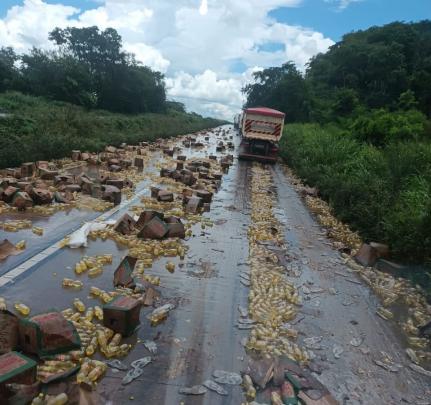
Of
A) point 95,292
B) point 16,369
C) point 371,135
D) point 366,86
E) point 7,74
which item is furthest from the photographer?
point 366,86

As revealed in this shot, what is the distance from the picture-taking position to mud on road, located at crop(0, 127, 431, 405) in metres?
3.74

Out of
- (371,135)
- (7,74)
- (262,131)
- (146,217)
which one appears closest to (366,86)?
(371,135)

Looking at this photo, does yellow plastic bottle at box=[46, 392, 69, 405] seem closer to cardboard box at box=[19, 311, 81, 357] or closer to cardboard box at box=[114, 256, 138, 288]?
cardboard box at box=[19, 311, 81, 357]

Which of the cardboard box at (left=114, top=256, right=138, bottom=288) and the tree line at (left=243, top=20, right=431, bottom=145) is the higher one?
the tree line at (left=243, top=20, right=431, bottom=145)

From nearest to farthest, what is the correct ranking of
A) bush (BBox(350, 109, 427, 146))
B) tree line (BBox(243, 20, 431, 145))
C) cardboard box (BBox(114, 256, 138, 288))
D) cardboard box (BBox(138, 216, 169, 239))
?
1. cardboard box (BBox(114, 256, 138, 288))
2. cardboard box (BBox(138, 216, 169, 239))
3. bush (BBox(350, 109, 427, 146))
4. tree line (BBox(243, 20, 431, 145))

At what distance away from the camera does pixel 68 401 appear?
325 centimetres

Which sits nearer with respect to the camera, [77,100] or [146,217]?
[146,217]

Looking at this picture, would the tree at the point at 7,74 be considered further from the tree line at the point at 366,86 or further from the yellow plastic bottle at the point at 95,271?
the yellow plastic bottle at the point at 95,271

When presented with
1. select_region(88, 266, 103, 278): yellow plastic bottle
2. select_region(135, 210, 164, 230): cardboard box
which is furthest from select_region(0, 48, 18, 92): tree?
select_region(88, 266, 103, 278): yellow plastic bottle

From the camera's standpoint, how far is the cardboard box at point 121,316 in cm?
420

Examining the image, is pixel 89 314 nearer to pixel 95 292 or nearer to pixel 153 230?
pixel 95 292

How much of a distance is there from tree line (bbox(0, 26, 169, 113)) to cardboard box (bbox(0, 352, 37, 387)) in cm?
4423

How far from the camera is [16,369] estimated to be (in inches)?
126

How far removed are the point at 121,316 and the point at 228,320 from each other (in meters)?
1.38
